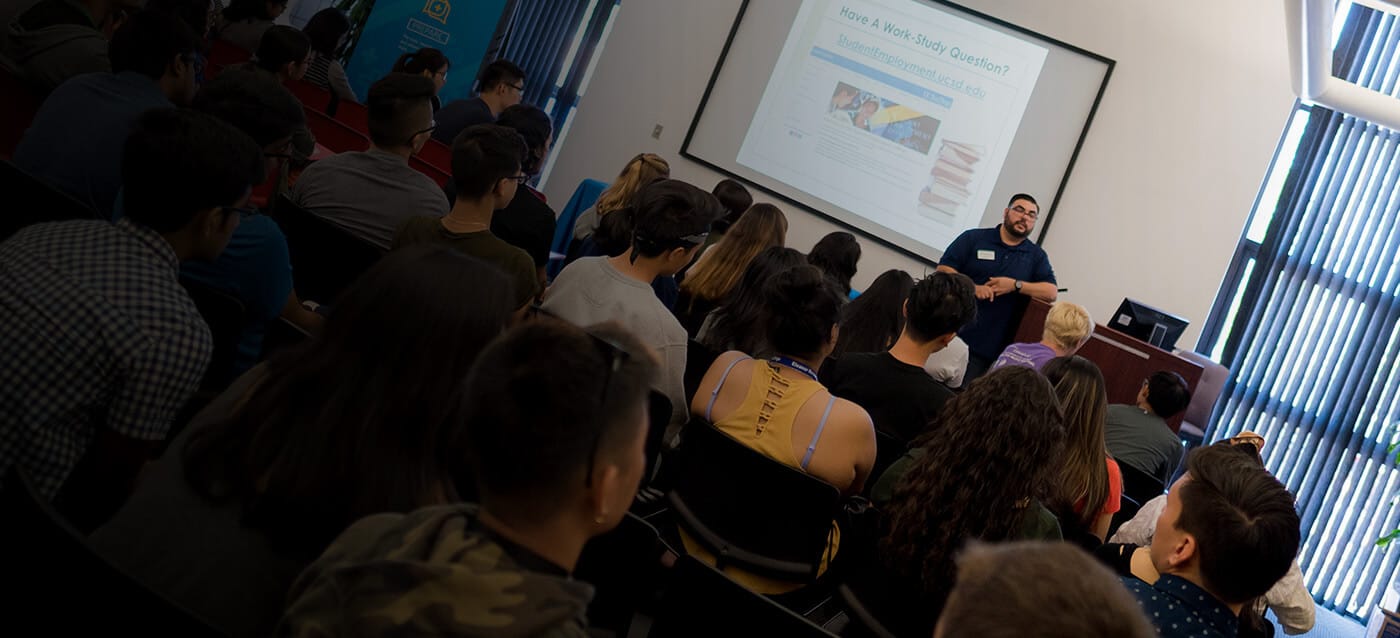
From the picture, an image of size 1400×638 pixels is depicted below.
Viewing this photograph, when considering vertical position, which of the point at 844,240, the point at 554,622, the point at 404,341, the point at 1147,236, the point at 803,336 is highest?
the point at 1147,236

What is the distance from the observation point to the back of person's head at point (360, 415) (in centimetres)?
137

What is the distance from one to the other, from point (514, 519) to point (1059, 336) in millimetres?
3996

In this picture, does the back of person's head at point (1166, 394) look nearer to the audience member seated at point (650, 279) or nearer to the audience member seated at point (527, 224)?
the audience member seated at point (650, 279)

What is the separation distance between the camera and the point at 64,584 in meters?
1.09

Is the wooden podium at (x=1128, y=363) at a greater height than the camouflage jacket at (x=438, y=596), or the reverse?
the wooden podium at (x=1128, y=363)

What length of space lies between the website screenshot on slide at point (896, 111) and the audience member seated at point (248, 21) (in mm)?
3513

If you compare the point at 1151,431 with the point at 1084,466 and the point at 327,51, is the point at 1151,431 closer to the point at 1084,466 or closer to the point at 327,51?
the point at 1084,466

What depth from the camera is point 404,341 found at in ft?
4.83

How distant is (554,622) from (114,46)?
297 centimetres

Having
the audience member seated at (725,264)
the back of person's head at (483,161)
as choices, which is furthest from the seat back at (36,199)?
the audience member seated at (725,264)

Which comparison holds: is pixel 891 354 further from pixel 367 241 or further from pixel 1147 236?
pixel 1147 236

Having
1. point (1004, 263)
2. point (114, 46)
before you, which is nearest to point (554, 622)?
point (114, 46)

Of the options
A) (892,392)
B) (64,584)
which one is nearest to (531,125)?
(892,392)

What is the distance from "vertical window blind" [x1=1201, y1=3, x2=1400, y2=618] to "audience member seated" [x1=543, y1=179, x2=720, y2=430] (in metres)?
5.55
